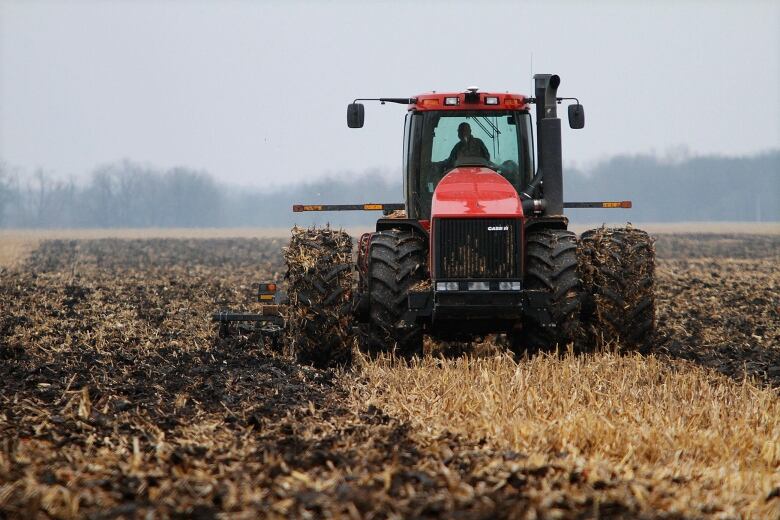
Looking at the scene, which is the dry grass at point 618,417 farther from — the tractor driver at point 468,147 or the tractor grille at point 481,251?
the tractor driver at point 468,147

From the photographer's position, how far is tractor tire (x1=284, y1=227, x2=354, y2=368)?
1000 cm

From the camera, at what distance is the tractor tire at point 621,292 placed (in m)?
10.3

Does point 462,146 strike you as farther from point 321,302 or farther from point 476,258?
point 321,302

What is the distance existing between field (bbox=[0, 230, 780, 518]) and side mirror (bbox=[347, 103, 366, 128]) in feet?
8.26

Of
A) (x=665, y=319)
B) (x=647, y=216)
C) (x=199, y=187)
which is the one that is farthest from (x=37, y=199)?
(x=665, y=319)

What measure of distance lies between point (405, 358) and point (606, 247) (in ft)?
7.54

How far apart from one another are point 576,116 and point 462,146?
48.4 inches

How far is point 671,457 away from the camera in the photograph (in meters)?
→ 6.47

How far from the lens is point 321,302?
32.8ft

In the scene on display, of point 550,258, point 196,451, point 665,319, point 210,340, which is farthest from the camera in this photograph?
point 665,319

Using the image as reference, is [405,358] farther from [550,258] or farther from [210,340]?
[210,340]

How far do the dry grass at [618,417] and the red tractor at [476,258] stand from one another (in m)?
0.43

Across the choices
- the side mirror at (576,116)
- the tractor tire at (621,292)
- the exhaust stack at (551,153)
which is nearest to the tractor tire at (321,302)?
the exhaust stack at (551,153)

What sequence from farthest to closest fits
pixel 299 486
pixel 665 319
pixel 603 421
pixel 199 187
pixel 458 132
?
pixel 199 187 < pixel 665 319 < pixel 458 132 < pixel 603 421 < pixel 299 486
